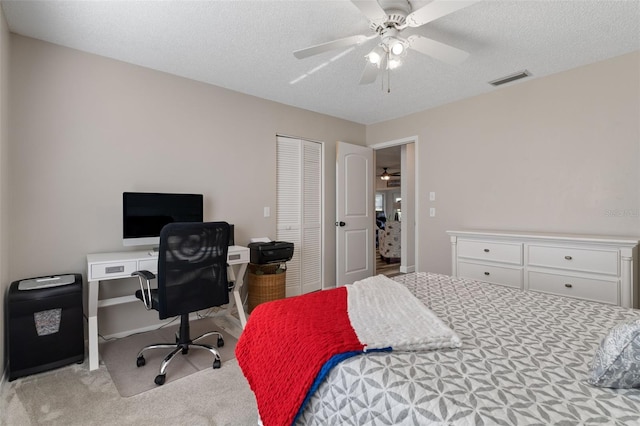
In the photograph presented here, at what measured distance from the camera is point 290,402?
3.55 feet

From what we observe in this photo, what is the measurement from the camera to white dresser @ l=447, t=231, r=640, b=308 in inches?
91.3

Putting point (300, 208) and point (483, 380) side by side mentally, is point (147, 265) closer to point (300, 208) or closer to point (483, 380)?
point (300, 208)

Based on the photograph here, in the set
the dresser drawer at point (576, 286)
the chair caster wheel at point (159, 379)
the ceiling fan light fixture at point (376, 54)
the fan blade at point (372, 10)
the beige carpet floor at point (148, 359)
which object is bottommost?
the beige carpet floor at point (148, 359)

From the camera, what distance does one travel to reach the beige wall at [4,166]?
6.70 ft

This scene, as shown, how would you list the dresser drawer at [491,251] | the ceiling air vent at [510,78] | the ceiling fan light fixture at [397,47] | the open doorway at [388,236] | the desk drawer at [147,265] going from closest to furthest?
the ceiling fan light fixture at [397,47]
the desk drawer at [147,265]
the dresser drawer at [491,251]
the ceiling air vent at [510,78]
the open doorway at [388,236]

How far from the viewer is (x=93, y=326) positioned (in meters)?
2.33

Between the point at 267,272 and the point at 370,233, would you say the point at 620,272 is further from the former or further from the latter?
the point at 267,272

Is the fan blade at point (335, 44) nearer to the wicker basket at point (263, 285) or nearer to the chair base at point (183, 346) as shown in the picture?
the chair base at point (183, 346)

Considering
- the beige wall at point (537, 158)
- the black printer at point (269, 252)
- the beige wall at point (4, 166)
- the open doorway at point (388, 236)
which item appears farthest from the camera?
the open doorway at point (388, 236)

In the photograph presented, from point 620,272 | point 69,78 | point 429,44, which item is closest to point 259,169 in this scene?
point 69,78

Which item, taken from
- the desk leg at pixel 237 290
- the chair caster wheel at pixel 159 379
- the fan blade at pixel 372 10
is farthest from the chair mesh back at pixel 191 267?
the fan blade at pixel 372 10

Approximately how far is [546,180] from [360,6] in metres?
2.54

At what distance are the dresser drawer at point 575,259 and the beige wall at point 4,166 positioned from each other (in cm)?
405

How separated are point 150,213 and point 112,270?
0.60 m
